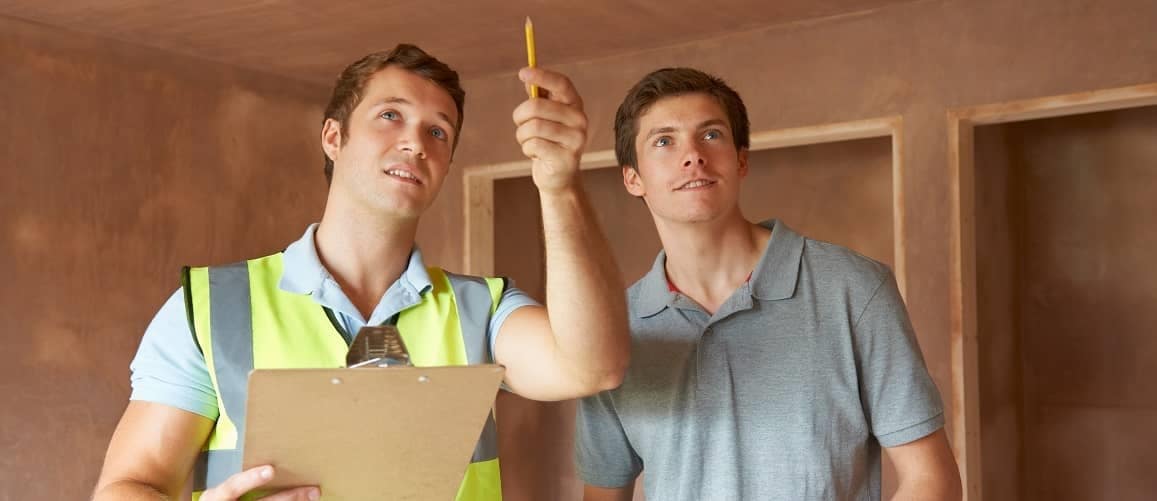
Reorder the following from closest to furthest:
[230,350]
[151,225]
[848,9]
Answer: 1. [230,350]
2. [848,9]
3. [151,225]

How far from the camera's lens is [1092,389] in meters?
4.96

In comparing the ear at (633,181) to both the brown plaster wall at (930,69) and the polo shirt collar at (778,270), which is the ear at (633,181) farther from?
the brown plaster wall at (930,69)

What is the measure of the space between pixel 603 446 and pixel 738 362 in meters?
0.32

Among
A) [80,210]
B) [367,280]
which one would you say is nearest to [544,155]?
[367,280]

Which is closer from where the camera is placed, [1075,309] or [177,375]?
[177,375]

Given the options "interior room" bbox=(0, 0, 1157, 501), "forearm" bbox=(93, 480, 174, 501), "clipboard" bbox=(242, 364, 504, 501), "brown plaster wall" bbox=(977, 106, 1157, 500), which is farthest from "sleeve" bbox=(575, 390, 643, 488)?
"brown plaster wall" bbox=(977, 106, 1157, 500)

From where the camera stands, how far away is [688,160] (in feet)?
6.07

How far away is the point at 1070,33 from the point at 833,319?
2.41m

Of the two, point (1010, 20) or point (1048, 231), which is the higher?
point (1010, 20)

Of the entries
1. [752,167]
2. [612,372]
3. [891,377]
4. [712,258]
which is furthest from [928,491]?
[752,167]

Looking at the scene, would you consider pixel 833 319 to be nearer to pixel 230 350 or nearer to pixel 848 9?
pixel 230 350

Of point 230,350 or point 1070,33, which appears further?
point 1070,33

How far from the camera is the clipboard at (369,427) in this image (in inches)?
41.1

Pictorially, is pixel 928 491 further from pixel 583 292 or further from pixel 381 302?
pixel 381 302
